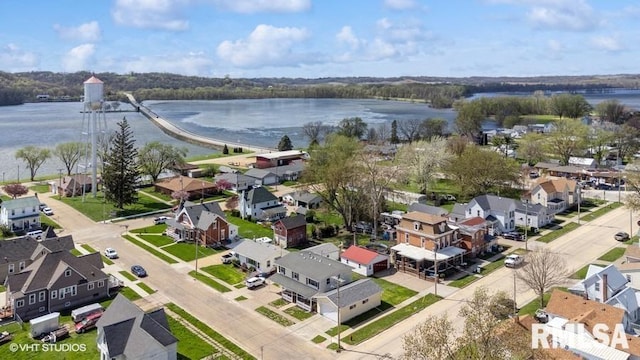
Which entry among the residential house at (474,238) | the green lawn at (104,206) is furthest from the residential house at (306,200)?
the residential house at (474,238)

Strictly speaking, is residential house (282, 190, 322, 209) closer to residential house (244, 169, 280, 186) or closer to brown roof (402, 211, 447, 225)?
residential house (244, 169, 280, 186)

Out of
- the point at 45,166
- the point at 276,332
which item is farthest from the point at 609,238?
the point at 45,166

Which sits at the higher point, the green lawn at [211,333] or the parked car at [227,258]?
the parked car at [227,258]

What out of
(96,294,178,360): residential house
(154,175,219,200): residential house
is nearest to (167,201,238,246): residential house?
(154,175,219,200): residential house

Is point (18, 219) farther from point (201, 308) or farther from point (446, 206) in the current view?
point (446, 206)

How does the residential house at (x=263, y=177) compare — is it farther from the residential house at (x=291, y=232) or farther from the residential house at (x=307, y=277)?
the residential house at (x=307, y=277)

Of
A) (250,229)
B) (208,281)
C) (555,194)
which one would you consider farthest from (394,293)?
(555,194)
